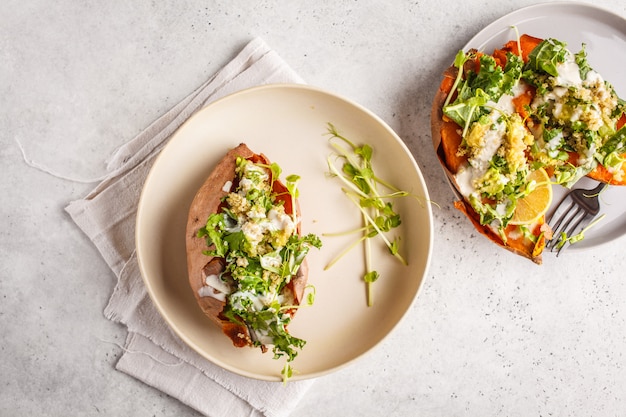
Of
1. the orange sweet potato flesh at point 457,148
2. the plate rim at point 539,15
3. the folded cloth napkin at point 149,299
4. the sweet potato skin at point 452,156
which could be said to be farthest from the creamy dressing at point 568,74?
the folded cloth napkin at point 149,299

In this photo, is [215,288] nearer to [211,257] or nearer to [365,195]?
[211,257]

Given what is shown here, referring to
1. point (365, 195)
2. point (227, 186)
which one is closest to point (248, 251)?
point (227, 186)

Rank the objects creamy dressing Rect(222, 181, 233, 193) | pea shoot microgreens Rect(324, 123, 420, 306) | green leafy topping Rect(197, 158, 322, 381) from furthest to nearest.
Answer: pea shoot microgreens Rect(324, 123, 420, 306) → creamy dressing Rect(222, 181, 233, 193) → green leafy topping Rect(197, 158, 322, 381)

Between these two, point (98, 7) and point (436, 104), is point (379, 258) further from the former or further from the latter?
point (98, 7)

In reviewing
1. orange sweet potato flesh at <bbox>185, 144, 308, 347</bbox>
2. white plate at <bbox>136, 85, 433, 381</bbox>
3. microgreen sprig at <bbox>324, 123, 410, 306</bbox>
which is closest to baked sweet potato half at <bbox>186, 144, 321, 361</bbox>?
orange sweet potato flesh at <bbox>185, 144, 308, 347</bbox>

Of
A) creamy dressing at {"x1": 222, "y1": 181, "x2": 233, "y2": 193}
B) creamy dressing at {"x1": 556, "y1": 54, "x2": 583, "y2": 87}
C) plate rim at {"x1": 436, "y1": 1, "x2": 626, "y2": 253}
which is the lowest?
creamy dressing at {"x1": 222, "y1": 181, "x2": 233, "y2": 193}

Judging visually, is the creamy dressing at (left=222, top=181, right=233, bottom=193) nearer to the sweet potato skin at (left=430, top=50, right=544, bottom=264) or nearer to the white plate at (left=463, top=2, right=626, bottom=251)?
the sweet potato skin at (left=430, top=50, right=544, bottom=264)

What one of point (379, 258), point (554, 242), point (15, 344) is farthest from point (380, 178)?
point (15, 344)
